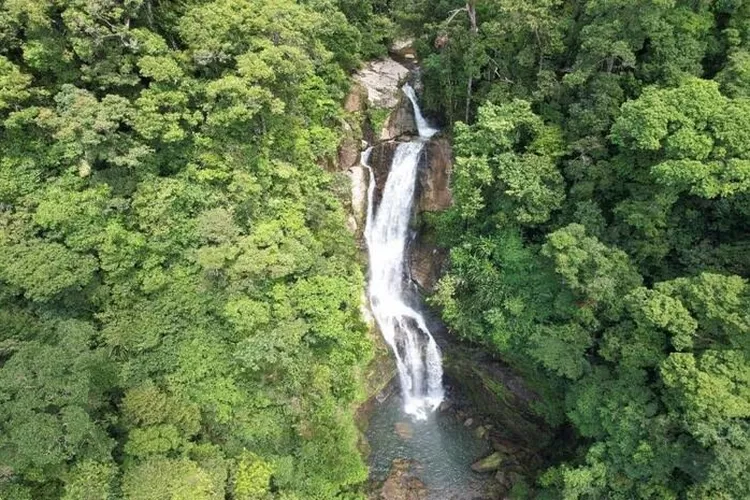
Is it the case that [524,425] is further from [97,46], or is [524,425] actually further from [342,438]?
[97,46]

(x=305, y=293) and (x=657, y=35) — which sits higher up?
(x=657, y=35)

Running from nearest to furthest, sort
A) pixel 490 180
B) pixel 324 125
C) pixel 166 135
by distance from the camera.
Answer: pixel 166 135 → pixel 490 180 → pixel 324 125

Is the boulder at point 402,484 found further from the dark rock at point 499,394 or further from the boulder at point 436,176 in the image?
the boulder at point 436,176

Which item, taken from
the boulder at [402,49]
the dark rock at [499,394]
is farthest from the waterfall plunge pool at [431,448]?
the boulder at [402,49]

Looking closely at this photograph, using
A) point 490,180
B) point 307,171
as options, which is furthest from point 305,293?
point 490,180

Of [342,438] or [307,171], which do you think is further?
[307,171]

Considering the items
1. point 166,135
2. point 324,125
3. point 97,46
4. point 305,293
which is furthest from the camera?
point 324,125
